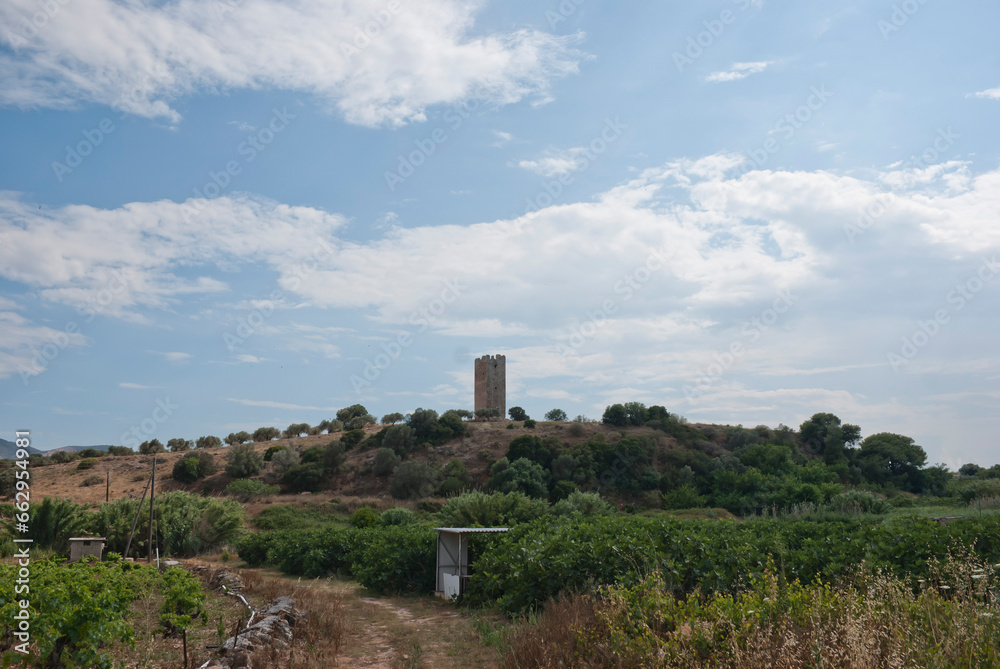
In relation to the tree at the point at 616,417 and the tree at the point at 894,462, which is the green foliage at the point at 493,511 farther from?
the tree at the point at 616,417

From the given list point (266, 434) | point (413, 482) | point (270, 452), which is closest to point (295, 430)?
point (266, 434)

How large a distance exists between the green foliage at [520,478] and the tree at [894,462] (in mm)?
18882

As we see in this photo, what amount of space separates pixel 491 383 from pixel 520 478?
29.9 metres

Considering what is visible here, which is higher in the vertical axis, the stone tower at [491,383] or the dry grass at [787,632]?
the stone tower at [491,383]

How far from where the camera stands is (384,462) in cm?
3612

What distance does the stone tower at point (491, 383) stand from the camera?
60.7 m

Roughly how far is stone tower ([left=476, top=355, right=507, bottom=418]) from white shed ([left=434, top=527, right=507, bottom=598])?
1930 inches

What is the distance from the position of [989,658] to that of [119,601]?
6294mm

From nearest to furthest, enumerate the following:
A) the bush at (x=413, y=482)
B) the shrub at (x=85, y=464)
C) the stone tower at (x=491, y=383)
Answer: the bush at (x=413, y=482), the shrub at (x=85, y=464), the stone tower at (x=491, y=383)

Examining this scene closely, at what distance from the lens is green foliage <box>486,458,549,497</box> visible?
30.7 m

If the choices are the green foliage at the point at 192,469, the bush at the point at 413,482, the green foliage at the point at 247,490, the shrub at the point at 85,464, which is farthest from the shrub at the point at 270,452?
the shrub at the point at 85,464

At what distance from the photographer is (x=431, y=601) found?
10836 mm

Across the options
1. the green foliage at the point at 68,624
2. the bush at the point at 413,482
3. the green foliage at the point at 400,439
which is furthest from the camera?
the green foliage at the point at 400,439

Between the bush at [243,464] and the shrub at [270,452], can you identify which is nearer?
the bush at [243,464]
